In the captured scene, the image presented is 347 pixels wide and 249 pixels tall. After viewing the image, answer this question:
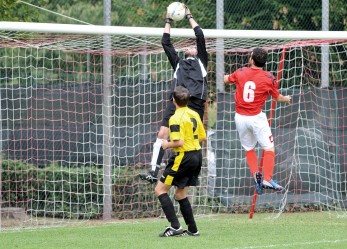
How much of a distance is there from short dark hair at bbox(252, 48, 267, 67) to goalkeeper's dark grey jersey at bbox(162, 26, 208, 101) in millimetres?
681

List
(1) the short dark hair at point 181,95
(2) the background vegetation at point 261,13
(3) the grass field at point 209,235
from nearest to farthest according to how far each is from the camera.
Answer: (3) the grass field at point 209,235 → (1) the short dark hair at point 181,95 → (2) the background vegetation at point 261,13

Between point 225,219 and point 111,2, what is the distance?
4921mm

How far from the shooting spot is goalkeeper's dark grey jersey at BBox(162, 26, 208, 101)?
12.1 m

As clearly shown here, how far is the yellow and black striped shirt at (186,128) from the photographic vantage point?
10.9m

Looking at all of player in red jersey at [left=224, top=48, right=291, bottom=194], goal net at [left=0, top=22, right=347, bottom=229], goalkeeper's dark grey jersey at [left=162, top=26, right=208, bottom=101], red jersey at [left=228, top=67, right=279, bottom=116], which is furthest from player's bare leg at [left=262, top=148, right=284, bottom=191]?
goal net at [left=0, top=22, right=347, bottom=229]

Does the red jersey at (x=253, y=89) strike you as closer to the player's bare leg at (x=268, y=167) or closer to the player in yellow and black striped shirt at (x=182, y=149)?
the player's bare leg at (x=268, y=167)

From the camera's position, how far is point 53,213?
15422 mm

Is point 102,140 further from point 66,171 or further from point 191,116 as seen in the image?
point 191,116

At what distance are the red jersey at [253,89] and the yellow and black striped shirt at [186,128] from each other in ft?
4.71

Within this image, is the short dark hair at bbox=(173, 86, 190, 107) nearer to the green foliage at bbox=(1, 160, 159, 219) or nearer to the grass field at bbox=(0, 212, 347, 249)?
the grass field at bbox=(0, 212, 347, 249)

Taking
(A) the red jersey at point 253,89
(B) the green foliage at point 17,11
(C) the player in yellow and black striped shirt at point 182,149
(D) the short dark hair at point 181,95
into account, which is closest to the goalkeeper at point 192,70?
(A) the red jersey at point 253,89

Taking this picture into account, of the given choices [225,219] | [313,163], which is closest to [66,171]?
[225,219]

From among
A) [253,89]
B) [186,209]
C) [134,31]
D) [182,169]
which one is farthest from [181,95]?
[134,31]

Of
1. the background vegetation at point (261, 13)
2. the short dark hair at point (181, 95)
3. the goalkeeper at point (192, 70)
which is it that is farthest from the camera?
the background vegetation at point (261, 13)
